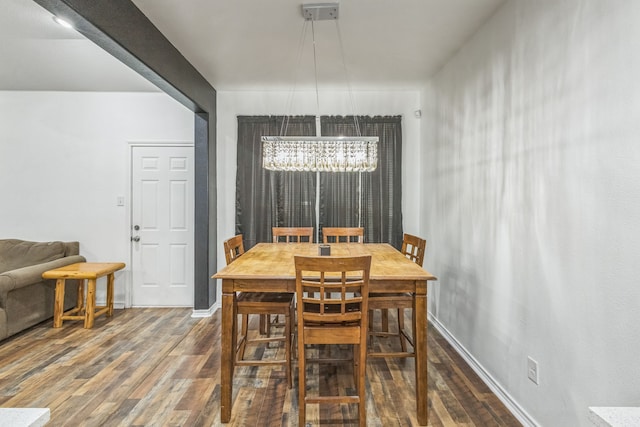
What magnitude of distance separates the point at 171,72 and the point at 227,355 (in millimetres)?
2378

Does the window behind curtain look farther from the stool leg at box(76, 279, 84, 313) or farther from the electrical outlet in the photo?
the electrical outlet

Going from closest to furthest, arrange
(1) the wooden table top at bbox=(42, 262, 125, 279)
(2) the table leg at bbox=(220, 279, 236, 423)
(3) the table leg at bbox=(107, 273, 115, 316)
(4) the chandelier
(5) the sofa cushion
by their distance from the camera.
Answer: (2) the table leg at bbox=(220, 279, 236, 423) < (4) the chandelier < (1) the wooden table top at bbox=(42, 262, 125, 279) < (5) the sofa cushion < (3) the table leg at bbox=(107, 273, 115, 316)

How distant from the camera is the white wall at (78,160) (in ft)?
13.6

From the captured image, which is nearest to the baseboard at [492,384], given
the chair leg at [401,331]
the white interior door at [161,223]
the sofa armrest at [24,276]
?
the chair leg at [401,331]

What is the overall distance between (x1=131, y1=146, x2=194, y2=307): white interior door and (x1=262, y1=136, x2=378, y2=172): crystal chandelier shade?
1807mm

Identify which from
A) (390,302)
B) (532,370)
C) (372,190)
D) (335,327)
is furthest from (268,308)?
(372,190)

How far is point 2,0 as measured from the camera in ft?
7.55

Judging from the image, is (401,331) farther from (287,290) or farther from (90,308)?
(90,308)

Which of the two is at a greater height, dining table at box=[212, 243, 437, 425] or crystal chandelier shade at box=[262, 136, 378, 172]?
crystal chandelier shade at box=[262, 136, 378, 172]

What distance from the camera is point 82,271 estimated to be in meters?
3.59

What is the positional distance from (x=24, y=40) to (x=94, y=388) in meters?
2.82

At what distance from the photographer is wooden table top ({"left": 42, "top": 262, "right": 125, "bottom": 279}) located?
138 inches

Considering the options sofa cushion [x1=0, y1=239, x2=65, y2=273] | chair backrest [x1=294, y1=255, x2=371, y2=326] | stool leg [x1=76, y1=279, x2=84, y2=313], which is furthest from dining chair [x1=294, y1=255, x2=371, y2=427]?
sofa cushion [x1=0, y1=239, x2=65, y2=273]

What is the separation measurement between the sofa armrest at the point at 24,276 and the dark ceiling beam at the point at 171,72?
4.81ft
